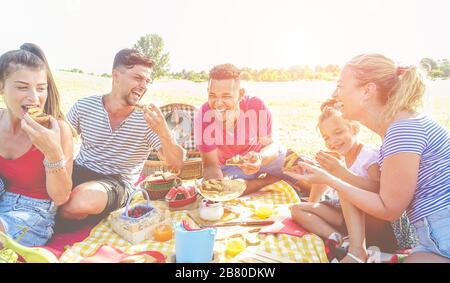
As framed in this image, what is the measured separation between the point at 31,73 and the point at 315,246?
1.61 meters

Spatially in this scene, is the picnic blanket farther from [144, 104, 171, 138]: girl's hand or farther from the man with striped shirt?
[144, 104, 171, 138]: girl's hand

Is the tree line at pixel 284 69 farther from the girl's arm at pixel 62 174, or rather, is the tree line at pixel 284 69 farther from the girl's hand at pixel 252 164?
the girl's arm at pixel 62 174

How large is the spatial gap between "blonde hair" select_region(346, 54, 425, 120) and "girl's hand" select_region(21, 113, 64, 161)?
1419 mm

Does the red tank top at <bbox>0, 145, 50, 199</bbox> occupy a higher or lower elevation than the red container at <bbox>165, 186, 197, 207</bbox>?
higher

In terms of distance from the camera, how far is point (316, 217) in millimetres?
1785

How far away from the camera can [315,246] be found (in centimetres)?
165

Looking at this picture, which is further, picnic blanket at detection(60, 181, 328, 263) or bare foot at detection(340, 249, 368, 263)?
picnic blanket at detection(60, 181, 328, 263)

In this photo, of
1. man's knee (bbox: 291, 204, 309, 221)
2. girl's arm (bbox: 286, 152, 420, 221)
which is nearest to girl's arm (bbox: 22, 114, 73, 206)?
man's knee (bbox: 291, 204, 309, 221)

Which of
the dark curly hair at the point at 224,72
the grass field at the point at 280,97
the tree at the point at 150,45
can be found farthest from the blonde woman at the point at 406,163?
the grass field at the point at 280,97

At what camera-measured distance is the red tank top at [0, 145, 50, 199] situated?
5.81 feet

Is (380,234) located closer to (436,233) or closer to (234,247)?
(436,233)

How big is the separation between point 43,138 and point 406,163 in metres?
1.57

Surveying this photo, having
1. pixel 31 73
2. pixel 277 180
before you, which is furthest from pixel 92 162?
pixel 277 180

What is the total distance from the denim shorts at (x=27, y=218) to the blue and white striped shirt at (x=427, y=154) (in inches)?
64.1
